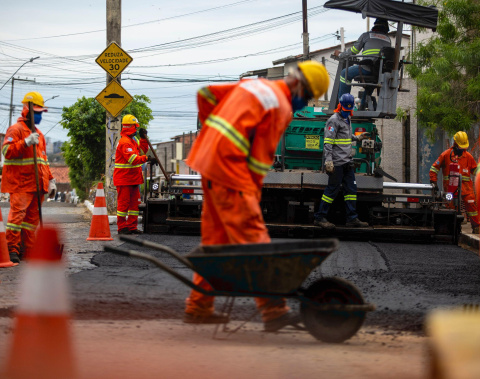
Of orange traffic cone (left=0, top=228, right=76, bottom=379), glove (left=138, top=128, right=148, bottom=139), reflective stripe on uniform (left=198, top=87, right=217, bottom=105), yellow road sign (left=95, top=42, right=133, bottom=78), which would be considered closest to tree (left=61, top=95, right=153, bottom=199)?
yellow road sign (left=95, top=42, right=133, bottom=78)

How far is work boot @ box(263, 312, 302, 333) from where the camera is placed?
4.45 metres

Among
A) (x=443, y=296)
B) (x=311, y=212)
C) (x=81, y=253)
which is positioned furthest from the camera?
(x=311, y=212)

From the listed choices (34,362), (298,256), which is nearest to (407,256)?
(298,256)

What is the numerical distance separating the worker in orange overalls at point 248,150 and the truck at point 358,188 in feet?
21.0

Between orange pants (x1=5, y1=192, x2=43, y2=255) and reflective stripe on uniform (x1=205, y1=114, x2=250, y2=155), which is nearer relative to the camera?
reflective stripe on uniform (x1=205, y1=114, x2=250, y2=155)

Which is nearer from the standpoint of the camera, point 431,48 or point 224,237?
point 224,237

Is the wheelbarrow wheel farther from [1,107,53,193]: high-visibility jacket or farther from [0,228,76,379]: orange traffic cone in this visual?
[1,107,53,193]: high-visibility jacket

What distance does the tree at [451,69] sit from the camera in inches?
634

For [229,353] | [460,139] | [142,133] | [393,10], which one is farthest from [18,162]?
[460,139]

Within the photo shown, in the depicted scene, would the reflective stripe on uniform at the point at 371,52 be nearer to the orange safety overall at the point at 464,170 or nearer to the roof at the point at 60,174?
the orange safety overall at the point at 464,170

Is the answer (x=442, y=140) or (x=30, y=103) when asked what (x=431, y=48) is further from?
(x=30, y=103)

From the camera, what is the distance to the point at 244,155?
4.48 meters

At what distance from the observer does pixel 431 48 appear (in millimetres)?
17203

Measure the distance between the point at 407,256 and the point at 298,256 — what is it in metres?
5.73
